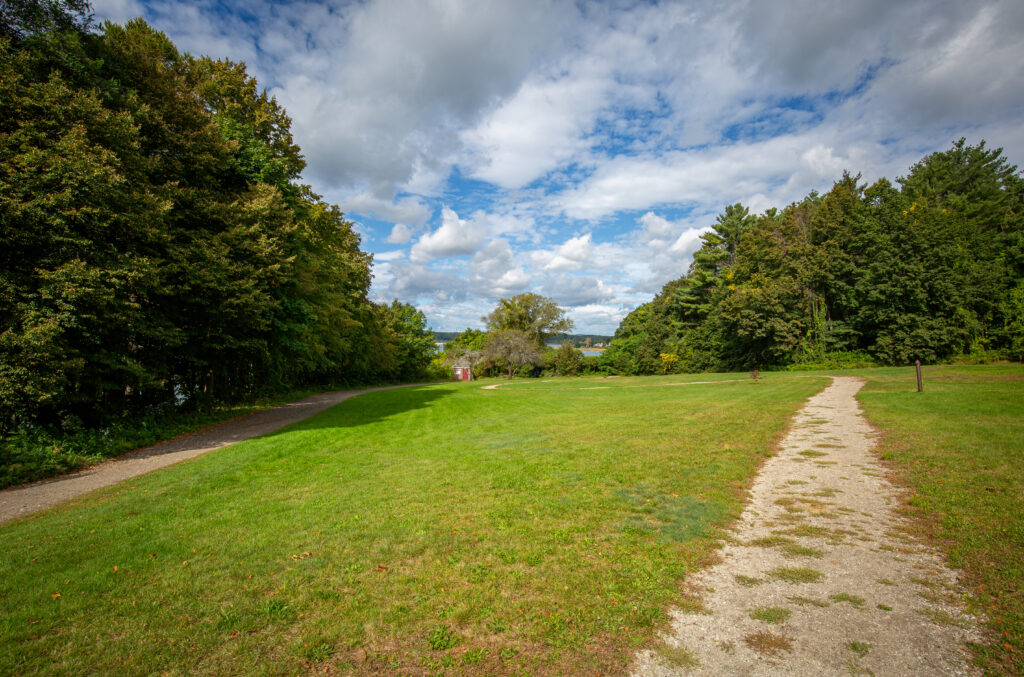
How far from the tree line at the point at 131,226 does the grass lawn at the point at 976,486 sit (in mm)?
13829

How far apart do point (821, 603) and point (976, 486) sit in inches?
168

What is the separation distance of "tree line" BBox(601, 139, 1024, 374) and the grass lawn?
24393mm

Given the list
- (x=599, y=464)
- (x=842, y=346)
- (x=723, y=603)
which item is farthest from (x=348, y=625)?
(x=842, y=346)

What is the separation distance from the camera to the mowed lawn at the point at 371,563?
287 centimetres

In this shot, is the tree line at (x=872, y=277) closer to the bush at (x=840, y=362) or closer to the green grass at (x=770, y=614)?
the bush at (x=840, y=362)

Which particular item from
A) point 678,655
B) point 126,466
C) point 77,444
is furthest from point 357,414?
point 678,655

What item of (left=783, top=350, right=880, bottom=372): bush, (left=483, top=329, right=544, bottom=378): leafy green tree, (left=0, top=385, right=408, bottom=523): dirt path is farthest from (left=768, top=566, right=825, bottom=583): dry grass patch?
(left=483, top=329, right=544, bottom=378): leafy green tree

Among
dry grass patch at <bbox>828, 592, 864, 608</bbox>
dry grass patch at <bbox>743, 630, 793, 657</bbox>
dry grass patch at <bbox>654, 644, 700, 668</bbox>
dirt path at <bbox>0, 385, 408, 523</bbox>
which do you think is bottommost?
dry grass patch at <bbox>828, 592, 864, 608</bbox>

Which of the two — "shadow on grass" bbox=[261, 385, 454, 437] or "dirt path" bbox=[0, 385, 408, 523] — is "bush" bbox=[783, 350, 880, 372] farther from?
"dirt path" bbox=[0, 385, 408, 523]

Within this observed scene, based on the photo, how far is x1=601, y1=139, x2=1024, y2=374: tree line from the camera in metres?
29.7

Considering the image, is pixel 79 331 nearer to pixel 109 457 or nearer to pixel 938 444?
pixel 109 457

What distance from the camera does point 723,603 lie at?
3336 millimetres

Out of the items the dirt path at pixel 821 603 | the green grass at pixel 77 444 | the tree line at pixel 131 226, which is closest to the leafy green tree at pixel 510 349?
the tree line at pixel 131 226

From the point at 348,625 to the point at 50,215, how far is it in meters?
11.3
